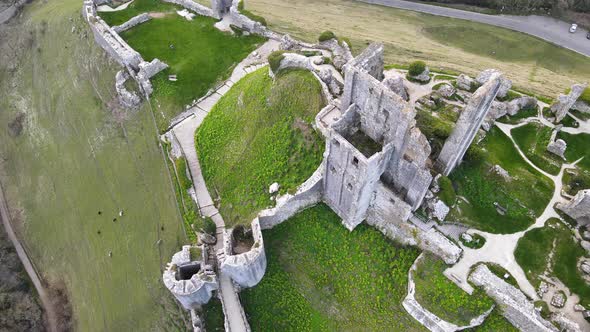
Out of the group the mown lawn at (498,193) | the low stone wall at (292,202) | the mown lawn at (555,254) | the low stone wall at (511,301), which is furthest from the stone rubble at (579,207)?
the low stone wall at (292,202)

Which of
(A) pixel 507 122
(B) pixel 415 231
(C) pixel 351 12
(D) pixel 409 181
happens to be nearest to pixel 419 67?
(A) pixel 507 122

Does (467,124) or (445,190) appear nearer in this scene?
(467,124)

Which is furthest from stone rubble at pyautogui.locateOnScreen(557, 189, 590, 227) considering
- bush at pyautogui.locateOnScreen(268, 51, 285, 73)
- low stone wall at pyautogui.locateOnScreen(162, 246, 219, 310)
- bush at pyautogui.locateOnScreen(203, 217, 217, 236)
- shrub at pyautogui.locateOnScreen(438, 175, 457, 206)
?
bush at pyautogui.locateOnScreen(203, 217, 217, 236)

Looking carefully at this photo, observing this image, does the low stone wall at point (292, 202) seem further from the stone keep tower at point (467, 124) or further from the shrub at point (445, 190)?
the stone keep tower at point (467, 124)

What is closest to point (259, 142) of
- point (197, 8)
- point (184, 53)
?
point (184, 53)

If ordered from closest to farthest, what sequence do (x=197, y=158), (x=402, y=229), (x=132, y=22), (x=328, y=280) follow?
(x=402, y=229) < (x=328, y=280) < (x=197, y=158) < (x=132, y=22)

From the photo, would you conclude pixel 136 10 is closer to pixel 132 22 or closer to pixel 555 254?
pixel 132 22
